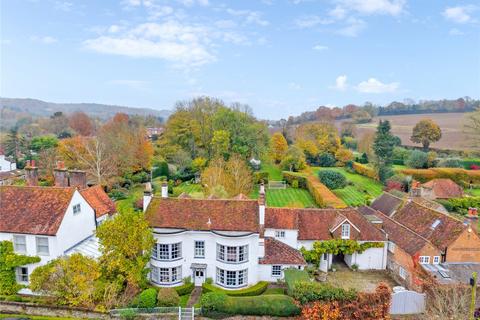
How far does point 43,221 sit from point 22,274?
470 centimetres

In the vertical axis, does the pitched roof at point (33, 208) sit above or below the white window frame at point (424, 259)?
above

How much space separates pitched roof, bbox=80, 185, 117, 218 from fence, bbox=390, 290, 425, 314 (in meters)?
28.9

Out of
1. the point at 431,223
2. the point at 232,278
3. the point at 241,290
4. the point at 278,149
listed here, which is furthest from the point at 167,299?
the point at 278,149

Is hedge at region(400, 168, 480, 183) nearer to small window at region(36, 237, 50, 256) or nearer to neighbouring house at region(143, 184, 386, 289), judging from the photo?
neighbouring house at region(143, 184, 386, 289)

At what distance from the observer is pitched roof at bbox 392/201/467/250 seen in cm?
3108

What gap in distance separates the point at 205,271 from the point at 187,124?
53095mm

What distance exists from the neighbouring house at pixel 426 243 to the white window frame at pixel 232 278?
15.1 meters

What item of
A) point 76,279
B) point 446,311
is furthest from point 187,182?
point 446,311

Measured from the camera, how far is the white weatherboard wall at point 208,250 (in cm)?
2913

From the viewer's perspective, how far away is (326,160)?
306 feet

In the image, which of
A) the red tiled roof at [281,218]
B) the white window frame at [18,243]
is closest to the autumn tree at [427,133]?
the red tiled roof at [281,218]

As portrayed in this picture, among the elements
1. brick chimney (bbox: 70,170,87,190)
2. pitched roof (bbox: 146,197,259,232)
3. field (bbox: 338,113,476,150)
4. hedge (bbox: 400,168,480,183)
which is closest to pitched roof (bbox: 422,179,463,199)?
hedge (bbox: 400,168,480,183)

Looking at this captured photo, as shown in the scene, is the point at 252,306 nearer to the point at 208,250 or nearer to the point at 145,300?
the point at 208,250

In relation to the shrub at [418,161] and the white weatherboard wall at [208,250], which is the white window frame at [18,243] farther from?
the shrub at [418,161]
